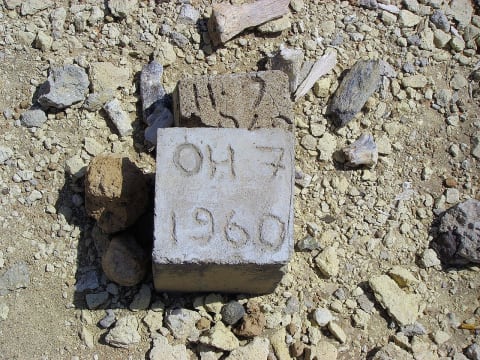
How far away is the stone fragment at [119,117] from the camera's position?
13.3 ft

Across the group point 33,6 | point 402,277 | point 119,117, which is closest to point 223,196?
point 119,117

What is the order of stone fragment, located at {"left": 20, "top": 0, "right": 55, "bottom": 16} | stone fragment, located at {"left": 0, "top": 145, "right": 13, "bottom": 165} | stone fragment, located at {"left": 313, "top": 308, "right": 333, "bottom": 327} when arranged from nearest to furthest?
stone fragment, located at {"left": 313, "top": 308, "right": 333, "bottom": 327}, stone fragment, located at {"left": 0, "top": 145, "right": 13, "bottom": 165}, stone fragment, located at {"left": 20, "top": 0, "right": 55, "bottom": 16}

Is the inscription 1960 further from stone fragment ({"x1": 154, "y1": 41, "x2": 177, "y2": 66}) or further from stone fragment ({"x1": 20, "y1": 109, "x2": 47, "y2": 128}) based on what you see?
stone fragment ({"x1": 154, "y1": 41, "x2": 177, "y2": 66})

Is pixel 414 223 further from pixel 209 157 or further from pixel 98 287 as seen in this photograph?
pixel 98 287

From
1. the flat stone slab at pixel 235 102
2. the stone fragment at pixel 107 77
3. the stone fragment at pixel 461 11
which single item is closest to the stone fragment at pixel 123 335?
the flat stone slab at pixel 235 102

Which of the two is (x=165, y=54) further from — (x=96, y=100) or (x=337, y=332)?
(x=337, y=332)

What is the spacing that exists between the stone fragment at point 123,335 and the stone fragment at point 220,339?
38 cm

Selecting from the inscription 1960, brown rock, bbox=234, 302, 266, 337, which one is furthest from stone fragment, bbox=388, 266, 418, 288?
the inscription 1960

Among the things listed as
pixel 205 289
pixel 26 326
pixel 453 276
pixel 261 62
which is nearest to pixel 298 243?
pixel 205 289

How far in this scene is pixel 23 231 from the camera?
3805 millimetres

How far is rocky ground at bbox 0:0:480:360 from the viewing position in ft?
11.9

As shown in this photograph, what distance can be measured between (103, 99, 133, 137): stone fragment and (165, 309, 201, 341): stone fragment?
1.21m

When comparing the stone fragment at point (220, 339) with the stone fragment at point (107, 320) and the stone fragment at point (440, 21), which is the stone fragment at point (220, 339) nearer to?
the stone fragment at point (107, 320)

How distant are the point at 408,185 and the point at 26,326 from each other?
8.35ft
